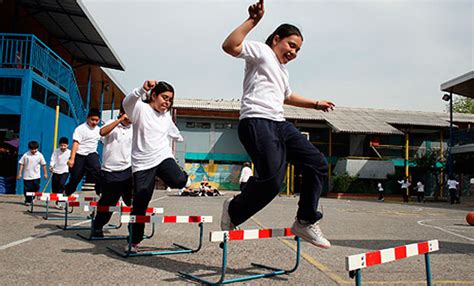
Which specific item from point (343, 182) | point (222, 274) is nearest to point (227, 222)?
A: point (222, 274)

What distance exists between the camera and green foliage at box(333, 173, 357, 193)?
106ft

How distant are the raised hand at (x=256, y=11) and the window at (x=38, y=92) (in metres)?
14.1

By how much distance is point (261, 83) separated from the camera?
361 cm

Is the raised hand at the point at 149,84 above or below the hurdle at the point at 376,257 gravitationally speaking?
above

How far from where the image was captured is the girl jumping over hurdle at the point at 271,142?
11.4 feet

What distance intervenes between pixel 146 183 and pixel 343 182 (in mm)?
29229

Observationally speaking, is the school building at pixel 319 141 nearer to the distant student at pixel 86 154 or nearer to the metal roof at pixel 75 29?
the metal roof at pixel 75 29

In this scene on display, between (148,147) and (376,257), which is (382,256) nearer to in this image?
(376,257)

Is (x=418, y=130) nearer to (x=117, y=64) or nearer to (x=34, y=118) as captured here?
(x=117, y=64)

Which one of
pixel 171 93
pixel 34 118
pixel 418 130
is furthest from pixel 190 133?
pixel 171 93

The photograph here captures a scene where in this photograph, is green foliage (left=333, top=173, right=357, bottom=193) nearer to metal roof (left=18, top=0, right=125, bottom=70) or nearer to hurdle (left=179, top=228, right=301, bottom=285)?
metal roof (left=18, top=0, right=125, bottom=70)

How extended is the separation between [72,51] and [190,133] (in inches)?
623

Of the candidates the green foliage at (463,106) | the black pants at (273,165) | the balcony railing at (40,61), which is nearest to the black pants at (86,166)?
the black pants at (273,165)

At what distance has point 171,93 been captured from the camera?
191 inches
